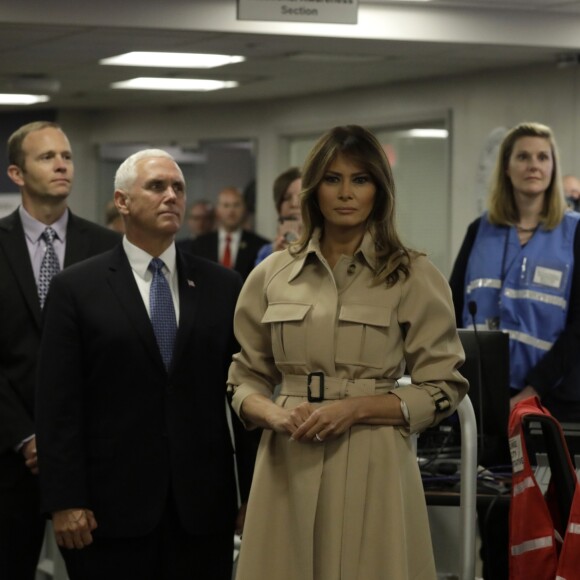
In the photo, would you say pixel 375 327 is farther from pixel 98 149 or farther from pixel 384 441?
pixel 98 149

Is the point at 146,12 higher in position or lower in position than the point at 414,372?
higher

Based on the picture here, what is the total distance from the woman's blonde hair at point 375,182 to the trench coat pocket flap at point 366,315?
0.06 meters

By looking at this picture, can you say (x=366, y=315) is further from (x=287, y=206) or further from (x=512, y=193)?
(x=287, y=206)

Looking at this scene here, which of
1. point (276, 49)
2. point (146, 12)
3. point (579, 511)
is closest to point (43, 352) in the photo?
point (579, 511)

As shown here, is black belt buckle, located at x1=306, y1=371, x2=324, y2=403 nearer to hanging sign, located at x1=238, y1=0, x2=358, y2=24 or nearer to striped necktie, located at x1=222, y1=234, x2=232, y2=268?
hanging sign, located at x1=238, y1=0, x2=358, y2=24

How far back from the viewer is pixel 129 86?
499 inches

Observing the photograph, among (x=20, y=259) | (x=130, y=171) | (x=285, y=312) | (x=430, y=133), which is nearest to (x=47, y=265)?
(x=20, y=259)

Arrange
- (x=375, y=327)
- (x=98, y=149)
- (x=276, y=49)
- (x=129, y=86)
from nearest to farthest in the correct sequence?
(x=375, y=327)
(x=276, y=49)
(x=129, y=86)
(x=98, y=149)

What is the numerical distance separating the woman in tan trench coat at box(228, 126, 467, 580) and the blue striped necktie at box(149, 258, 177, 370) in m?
0.48

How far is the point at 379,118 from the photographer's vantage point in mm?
12109

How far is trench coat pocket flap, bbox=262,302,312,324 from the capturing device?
288cm

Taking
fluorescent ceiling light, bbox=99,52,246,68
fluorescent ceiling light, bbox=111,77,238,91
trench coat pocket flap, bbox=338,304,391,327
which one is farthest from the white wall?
trench coat pocket flap, bbox=338,304,391,327

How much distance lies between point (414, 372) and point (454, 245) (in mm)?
8353

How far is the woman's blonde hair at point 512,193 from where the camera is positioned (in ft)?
15.8
